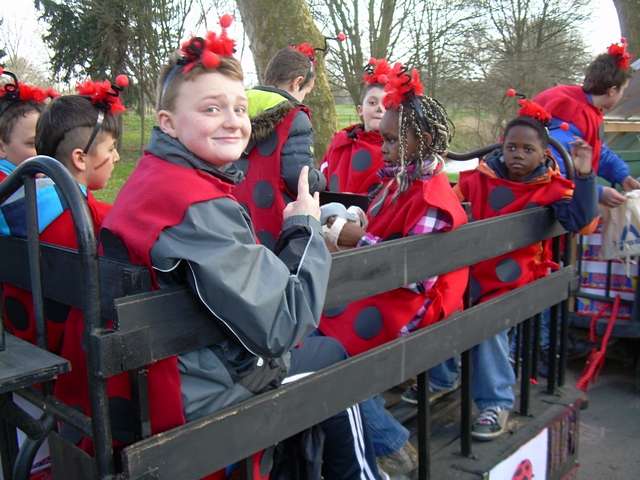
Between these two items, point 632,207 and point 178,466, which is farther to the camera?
point 632,207

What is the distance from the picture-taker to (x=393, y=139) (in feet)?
8.92

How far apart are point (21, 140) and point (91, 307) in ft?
5.87

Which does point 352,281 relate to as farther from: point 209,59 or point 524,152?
point 524,152

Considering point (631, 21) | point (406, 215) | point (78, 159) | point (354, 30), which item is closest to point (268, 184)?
point (406, 215)

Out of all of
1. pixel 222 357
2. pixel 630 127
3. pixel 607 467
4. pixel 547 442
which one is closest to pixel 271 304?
pixel 222 357

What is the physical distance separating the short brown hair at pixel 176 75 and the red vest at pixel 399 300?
92cm

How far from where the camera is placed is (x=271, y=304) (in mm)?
1476

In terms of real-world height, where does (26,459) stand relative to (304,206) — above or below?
below

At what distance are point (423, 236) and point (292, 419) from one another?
77cm

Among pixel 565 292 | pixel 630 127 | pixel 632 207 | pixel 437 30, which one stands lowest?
pixel 565 292

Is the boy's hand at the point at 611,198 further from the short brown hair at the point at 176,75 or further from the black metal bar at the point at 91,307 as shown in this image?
the black metal bar at the point at 91,307

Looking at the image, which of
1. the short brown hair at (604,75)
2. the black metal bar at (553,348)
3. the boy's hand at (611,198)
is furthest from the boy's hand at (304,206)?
the short brown hair at (604,75)

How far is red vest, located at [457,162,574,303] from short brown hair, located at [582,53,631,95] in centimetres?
148

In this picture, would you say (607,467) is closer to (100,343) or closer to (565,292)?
(565,292)
